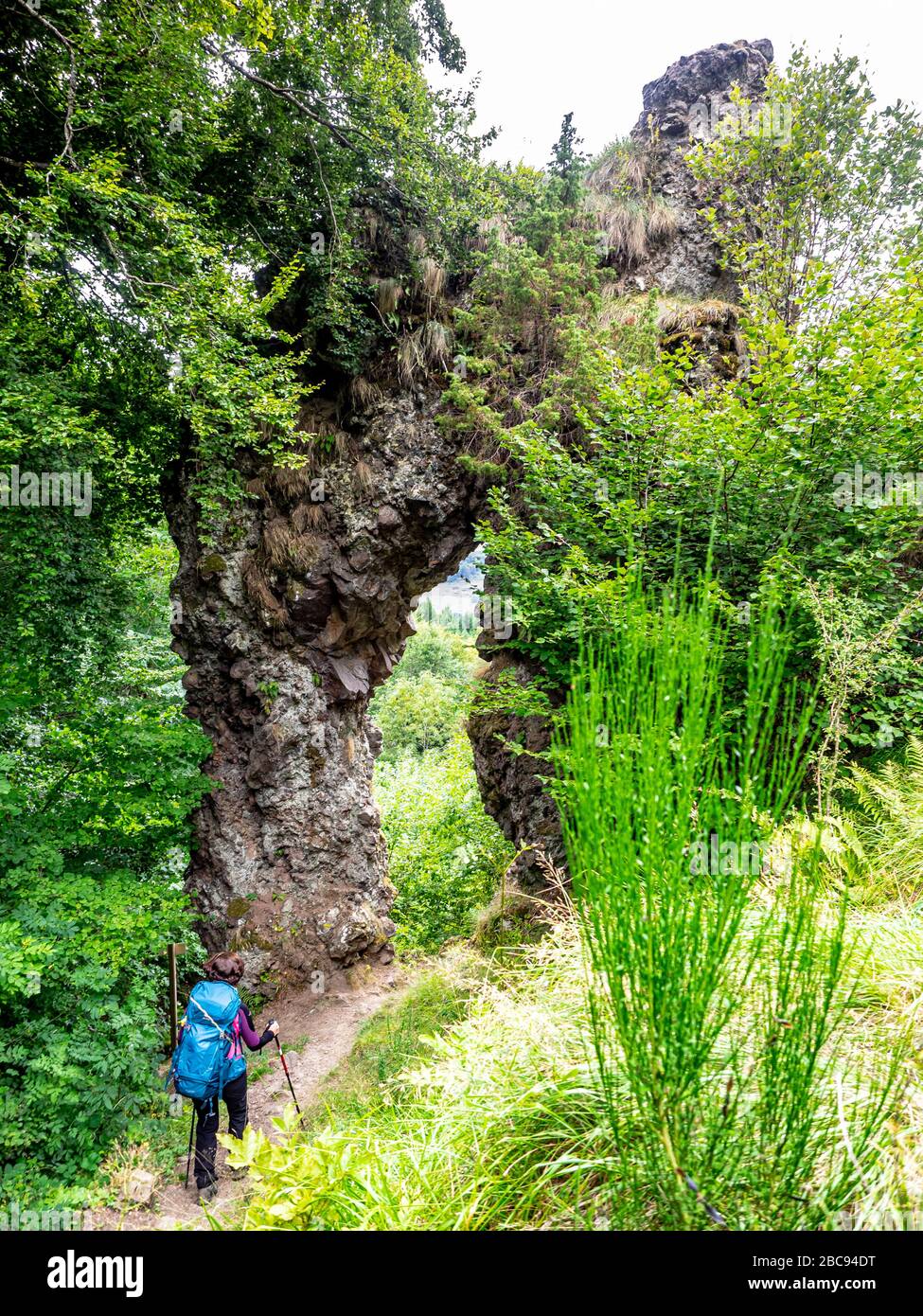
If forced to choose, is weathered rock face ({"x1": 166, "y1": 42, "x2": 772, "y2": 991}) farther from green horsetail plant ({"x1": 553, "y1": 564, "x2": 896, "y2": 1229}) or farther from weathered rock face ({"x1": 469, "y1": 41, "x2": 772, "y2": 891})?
green horsetail plant ({"x1": 553, "y1": 564, "x2": 896, "y2": 1229})

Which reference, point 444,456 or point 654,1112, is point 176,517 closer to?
point 444,456

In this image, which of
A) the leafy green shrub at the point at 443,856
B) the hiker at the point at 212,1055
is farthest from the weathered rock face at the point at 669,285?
the hiker at the point at 212,1055

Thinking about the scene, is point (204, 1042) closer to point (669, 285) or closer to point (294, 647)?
point (294, 647)

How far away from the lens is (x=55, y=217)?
4.76 m

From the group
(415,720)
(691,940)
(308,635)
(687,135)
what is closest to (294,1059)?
(308,635)

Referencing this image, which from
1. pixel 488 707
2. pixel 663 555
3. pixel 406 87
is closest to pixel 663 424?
pixel 663 555

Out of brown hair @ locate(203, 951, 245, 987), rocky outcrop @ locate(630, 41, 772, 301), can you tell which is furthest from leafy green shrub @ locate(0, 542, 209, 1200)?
rocky outcrop @ locate(630, 41, 772, 301)

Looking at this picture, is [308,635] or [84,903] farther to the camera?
[308,635]

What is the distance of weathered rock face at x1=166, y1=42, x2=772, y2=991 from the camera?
28.1 ft

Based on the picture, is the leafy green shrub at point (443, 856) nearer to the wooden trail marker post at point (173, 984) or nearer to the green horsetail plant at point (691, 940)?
the wooden trail marker post at point (173, 984)

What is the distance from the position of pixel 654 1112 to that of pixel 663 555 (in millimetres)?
4175

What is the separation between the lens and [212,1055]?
437 centimetres

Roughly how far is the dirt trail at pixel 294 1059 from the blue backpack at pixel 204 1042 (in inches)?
31.1

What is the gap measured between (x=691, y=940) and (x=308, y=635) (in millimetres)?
8474
